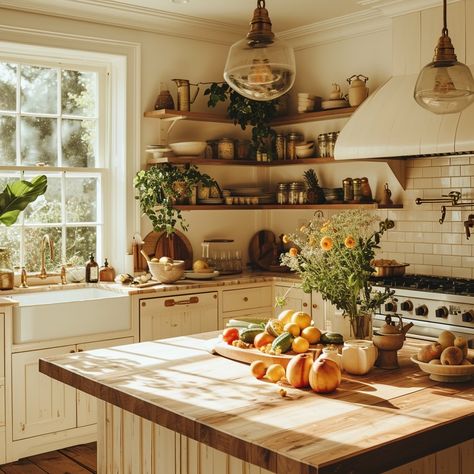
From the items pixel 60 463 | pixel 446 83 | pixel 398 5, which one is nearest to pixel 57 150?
pixel 60 463

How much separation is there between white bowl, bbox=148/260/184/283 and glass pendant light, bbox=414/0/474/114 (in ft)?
10.5

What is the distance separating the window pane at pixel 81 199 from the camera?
5.84 metres

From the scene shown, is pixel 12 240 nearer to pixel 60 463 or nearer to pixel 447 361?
pixel 60 463

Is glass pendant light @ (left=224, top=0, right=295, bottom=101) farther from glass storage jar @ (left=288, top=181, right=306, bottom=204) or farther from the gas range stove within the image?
glass storage jar @ (left=288, top=181, right=306, bottom=204)

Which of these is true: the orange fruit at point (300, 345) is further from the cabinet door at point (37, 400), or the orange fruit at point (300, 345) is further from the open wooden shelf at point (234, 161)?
the open wooden shelf at point (234, 161)

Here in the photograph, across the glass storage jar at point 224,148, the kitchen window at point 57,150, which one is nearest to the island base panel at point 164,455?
the kitchen window at point 57,150

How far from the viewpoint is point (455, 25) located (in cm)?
503

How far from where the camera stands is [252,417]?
7.69 ft

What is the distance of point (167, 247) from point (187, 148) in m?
0.85

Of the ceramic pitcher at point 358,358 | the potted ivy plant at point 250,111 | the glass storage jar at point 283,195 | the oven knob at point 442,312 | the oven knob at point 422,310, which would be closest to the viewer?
the ceramic pitcher at point 358,358

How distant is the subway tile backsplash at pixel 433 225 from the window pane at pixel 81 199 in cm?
232

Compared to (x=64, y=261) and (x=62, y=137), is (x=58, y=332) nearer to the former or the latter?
(x=64, y=261)

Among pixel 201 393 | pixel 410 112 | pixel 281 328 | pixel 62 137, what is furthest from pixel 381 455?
pixel 62 137

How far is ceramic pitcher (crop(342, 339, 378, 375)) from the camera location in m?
2.88
